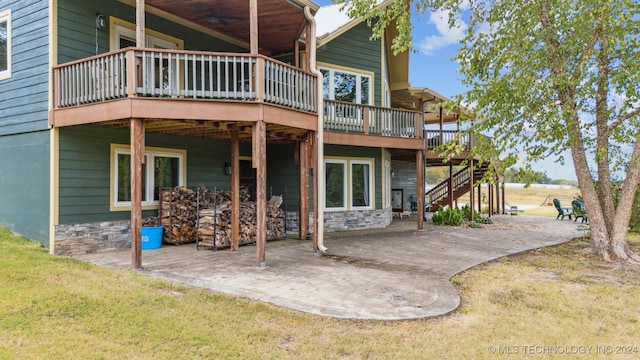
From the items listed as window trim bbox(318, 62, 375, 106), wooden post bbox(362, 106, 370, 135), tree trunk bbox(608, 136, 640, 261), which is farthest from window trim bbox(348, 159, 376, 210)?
tree trunk bbox(608, 136, 640, 261)

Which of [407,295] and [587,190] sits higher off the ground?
[587,190]

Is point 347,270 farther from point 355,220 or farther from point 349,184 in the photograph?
point 349,184

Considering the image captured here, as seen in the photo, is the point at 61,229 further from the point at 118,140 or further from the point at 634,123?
the point at 634,123

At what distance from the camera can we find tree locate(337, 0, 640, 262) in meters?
8.00

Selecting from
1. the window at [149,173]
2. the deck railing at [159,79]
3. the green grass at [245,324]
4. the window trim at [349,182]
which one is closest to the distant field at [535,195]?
the window trim at [349,182]

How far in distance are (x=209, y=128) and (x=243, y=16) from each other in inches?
114

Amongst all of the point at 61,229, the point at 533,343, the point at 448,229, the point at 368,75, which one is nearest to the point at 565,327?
the point at 533,343

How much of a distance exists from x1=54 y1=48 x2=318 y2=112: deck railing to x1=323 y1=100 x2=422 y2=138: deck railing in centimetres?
336

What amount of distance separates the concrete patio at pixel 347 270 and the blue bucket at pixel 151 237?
0.66 ft

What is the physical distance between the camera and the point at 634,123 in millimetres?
8469

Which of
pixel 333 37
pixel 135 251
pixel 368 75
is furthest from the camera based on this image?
pixel 368 75

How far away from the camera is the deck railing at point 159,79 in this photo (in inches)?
271

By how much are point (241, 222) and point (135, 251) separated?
3.09m

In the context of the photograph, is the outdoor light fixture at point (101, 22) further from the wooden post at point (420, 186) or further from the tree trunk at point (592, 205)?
the tree trunk at point (592, 205)
